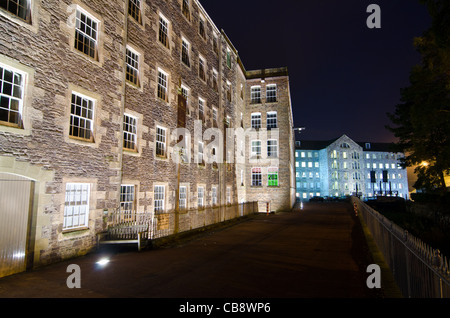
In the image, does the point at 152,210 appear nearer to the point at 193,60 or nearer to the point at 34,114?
the point at 34,114

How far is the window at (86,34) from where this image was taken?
1036cm

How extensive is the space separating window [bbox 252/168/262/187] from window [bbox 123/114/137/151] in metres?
21.0

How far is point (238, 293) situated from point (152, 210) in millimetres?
8953

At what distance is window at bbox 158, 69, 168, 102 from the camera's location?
1564 cm

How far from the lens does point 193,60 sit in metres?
19.8

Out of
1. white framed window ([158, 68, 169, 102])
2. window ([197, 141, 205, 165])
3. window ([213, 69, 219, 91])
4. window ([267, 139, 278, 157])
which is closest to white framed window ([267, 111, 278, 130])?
window ([267, 139, 278, 157])

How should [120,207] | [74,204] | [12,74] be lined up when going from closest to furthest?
[12,74]
[74,204]
[120,207]

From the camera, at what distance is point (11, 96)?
7980mm

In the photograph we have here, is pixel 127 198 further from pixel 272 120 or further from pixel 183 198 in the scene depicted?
pixel 272 120

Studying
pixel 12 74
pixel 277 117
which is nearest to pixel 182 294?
pixel 12 74

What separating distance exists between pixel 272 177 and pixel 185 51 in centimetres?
1832

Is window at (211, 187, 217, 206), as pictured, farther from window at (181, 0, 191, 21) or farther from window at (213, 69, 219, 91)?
window at (181, 0, 191, 21)

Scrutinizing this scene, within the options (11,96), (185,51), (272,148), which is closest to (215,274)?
(11,96)

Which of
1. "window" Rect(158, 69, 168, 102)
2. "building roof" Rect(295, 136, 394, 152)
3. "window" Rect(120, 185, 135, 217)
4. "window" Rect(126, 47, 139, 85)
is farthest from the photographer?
"building roof" Rect(295, 136, 394, 152)
